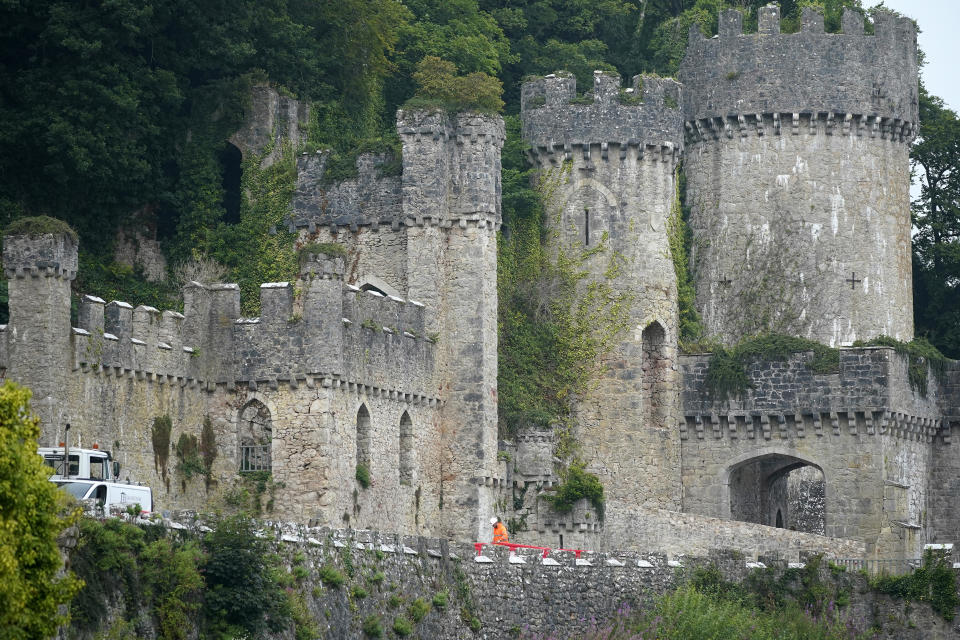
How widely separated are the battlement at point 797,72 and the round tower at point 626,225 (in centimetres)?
403

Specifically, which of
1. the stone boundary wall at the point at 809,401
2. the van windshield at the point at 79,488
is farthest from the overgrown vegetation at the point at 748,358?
the van windshield at the point at 79,488

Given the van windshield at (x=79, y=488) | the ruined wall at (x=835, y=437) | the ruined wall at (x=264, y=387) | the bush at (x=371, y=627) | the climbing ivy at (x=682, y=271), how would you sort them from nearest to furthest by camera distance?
the van windshield at (x=79, y=488) → the bush at (x=371, y=627) → the ruined wall at (x=264, y=387) → the ruined wall at (x=835, y=437) → the climbing ivy at (x=682, y=271)

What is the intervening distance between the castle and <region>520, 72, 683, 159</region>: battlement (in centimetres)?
8

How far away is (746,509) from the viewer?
76188 millimetres

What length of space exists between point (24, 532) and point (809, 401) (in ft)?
127

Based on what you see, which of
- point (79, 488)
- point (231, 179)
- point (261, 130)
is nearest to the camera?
point (79, 488)

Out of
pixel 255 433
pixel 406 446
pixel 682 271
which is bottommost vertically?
pixel 406 446

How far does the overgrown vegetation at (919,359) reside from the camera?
7375cm

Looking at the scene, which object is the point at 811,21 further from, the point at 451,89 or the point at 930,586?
the point at 930,586

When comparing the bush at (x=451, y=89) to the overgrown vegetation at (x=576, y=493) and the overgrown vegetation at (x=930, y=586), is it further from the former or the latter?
the overgrown vegetation at (x=930, y=586)

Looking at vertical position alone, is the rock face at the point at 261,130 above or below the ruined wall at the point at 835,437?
above

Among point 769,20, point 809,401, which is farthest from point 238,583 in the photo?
point 769,20

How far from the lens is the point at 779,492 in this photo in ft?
259

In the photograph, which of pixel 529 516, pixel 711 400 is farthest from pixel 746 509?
pixel 529 516
